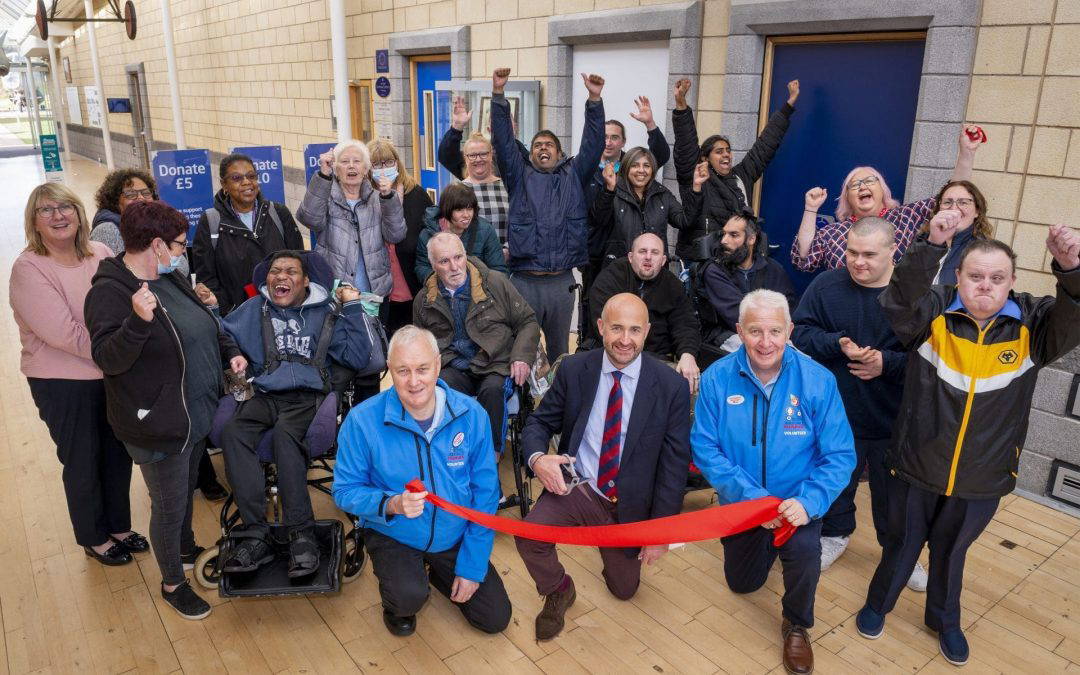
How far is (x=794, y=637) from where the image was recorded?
2.78 m

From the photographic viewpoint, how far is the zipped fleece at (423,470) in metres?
2.77

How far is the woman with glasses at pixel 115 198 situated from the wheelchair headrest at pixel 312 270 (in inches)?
27.1

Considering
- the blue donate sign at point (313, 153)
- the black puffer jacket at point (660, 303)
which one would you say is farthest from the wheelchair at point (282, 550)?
the blue donate sign at point (313, 153)

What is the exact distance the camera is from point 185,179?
6031 mm

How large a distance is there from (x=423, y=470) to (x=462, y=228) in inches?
79.3

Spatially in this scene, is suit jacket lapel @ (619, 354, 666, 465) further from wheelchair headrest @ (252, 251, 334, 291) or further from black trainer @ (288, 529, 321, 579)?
wheelchair headrest @ (252, 251, 334, 291)

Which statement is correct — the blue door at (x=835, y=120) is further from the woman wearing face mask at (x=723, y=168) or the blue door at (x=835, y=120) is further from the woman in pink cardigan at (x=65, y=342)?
the woman in pink cardigan at (x=65, y=342)

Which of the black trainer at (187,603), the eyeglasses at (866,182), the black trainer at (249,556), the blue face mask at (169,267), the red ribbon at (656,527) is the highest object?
the eyeglasses at (866,182)

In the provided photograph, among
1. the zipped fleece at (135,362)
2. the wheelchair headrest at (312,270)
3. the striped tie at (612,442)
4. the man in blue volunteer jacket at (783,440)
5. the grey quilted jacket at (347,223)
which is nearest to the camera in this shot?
the zipped fleece at (135,362)

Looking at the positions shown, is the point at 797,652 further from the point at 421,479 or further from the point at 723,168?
the point at 723,168

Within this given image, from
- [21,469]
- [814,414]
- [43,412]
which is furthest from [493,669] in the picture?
[21,469]

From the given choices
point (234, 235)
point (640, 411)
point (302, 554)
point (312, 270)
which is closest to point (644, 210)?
point (640, 411)

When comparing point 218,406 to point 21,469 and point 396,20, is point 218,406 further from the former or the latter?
point 396,20

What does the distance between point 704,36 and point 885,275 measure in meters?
2.80
